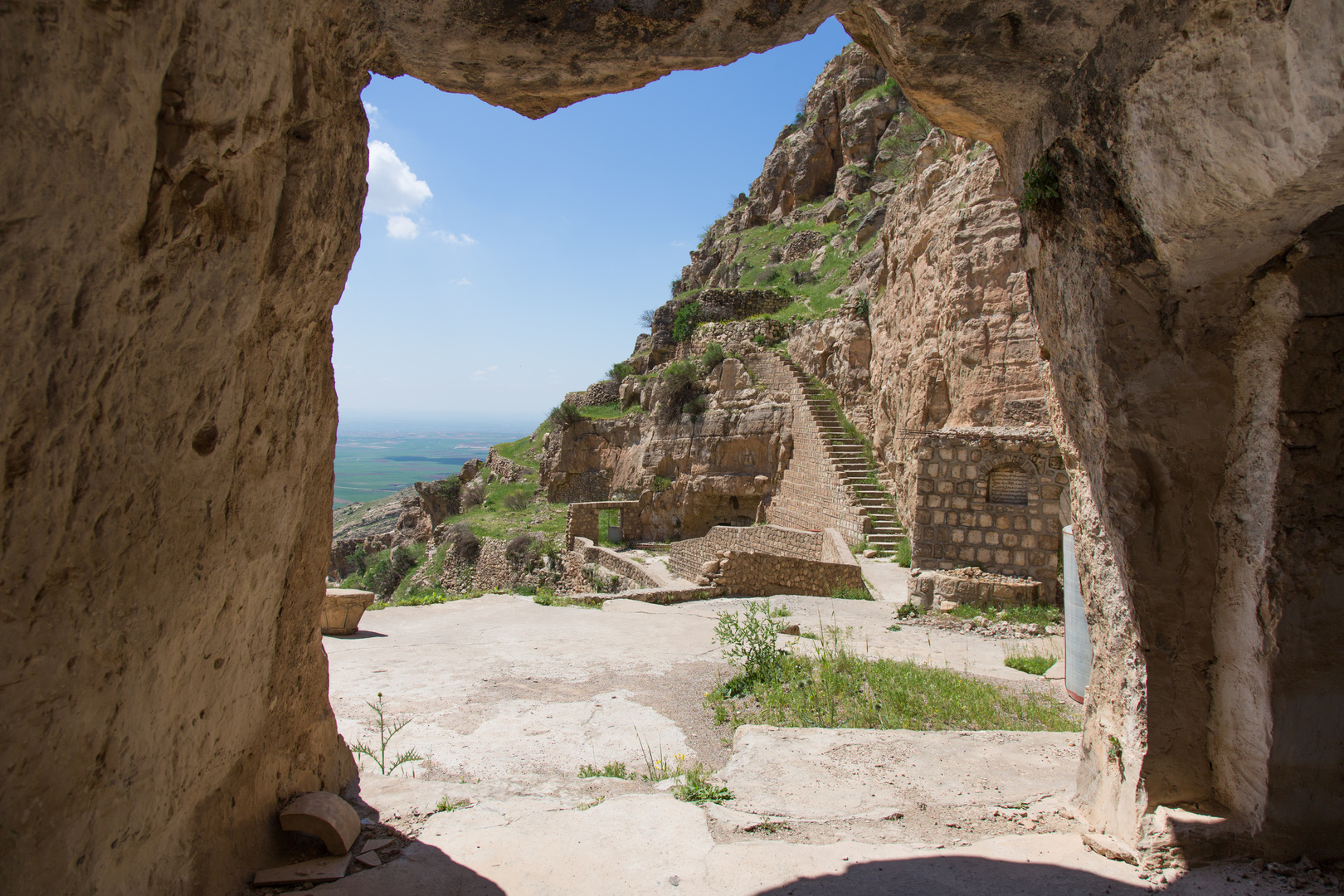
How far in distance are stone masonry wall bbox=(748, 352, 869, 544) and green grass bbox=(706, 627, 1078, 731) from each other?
9.29 m

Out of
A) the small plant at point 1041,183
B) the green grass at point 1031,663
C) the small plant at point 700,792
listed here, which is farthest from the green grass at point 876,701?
the small plant at point 1041,183

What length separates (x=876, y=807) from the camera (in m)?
3.56

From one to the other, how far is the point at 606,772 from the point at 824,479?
14.0 metres

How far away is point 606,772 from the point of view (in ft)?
14.1

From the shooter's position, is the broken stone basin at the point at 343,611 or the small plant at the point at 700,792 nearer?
the small plant at the point at 700,792

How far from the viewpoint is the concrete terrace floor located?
9.07 feet

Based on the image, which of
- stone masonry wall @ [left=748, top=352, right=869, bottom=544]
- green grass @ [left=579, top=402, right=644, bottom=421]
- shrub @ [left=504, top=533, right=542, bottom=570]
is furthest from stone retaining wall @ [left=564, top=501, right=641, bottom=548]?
green grass @ [left=579, top=402, right=644, bottom=421]

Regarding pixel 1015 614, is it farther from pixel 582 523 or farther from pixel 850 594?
pixel 582 523

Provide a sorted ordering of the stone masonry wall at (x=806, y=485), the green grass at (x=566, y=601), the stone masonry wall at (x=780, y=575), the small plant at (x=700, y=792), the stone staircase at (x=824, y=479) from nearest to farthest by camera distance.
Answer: the small plant at (x=700, y=792)
the green grass at (x=566, y=601)
the stone masonry wall at (x=780, y=575)
the stone staircase at (x=824, y=479)
the stone masonry wall at (x=806, y=485)

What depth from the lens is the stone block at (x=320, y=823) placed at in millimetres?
2928

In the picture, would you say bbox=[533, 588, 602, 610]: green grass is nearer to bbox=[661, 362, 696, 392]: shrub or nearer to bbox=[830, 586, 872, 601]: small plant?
bbox=[830, 586, 872, 601]: small plant

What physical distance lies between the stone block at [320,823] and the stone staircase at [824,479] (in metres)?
12.9

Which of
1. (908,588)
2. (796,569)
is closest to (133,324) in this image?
(908,588)

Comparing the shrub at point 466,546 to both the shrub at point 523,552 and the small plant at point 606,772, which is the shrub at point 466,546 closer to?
the shrub at point 523,552
